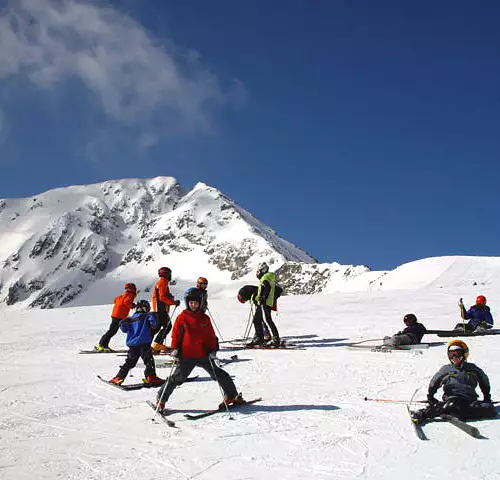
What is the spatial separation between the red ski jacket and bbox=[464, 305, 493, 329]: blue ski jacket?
10246 millimetres

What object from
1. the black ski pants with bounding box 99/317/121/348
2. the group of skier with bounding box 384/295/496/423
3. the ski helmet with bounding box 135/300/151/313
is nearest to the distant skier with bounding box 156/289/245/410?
the ski helmet with bounding box 135/300/151/313

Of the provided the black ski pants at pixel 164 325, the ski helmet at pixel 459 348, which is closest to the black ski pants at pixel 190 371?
the ski helmet at pixel 459 348

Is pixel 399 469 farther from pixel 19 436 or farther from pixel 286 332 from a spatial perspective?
pixel 286 332

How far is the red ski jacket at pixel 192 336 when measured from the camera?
7.02m

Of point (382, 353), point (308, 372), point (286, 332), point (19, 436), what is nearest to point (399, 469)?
point (19, 436)

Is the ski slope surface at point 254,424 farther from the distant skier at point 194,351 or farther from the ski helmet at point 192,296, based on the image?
the ski helmet at point 192,296

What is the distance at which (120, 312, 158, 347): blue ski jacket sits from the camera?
884 centimetres

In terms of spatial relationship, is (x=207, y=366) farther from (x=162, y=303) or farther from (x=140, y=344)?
(x=162, y=303)

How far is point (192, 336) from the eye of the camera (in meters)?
7.07

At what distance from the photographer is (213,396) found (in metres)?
8.03

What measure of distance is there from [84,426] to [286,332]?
11099mm

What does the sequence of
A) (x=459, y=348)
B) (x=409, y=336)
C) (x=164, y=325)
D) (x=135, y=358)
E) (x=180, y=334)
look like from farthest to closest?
(x=164, y=325) < (x=409, y=336) < (x=135, y=358) < (x=180, y=334) < (x=459, y=348)

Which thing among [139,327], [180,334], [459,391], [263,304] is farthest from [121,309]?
[459,391]

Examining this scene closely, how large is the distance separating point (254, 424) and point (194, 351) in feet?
4.26
